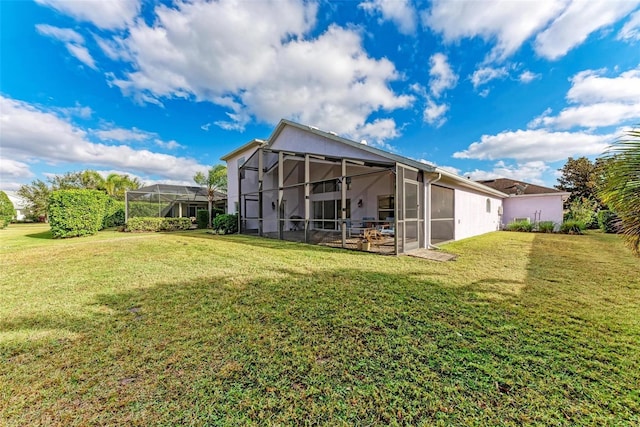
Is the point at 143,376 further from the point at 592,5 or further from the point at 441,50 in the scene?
the point at 441,50

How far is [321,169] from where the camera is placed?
14852 millimetres

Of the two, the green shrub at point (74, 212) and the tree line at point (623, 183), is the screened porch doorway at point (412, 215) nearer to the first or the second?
the tree line at point (623, 183)

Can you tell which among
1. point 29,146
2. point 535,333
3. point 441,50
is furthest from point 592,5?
point 29,146

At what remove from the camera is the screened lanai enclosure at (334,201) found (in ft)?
29.1

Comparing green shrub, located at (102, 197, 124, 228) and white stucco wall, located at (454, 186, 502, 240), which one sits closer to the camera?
white stucco wall, located at (454, 186, 502, 240)

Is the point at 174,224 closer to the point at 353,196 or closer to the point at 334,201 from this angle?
the point at 334,201

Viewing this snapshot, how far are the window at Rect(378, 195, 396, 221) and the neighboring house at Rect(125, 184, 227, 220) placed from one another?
16.6 m

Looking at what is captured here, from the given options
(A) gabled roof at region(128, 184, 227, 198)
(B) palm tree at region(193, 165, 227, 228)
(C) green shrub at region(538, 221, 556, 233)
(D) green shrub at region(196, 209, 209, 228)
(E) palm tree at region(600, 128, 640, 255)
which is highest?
(B) palm tree at region(193, 165, 227, 228)

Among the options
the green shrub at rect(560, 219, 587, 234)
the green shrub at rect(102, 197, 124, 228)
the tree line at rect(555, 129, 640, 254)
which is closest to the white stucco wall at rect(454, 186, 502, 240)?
the green shrub at rect(560, 219, 587, 234)

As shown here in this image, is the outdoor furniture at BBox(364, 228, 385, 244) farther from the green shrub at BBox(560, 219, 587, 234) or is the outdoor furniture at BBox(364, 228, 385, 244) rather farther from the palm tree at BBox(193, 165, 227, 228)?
the palm tree at BBox(193, 165, 227, 228)

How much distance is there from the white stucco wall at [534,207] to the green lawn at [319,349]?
18.0 metres

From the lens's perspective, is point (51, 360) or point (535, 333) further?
point (535, 333)

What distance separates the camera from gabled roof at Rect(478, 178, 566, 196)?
21.0 metres

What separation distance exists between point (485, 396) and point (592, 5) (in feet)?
25.4
